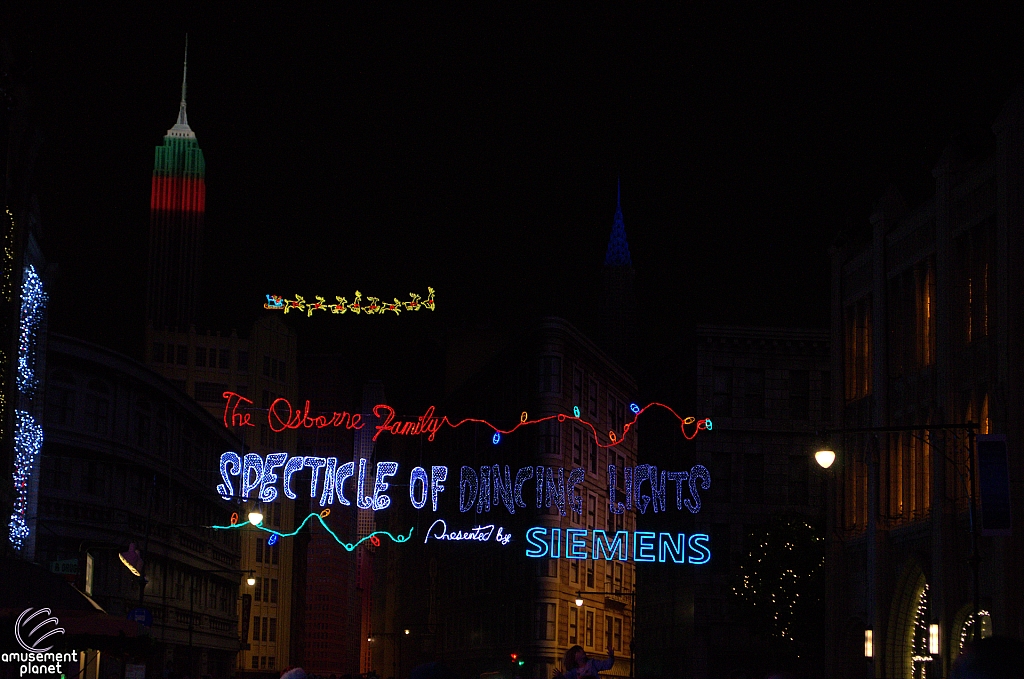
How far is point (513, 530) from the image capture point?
87.4 meters

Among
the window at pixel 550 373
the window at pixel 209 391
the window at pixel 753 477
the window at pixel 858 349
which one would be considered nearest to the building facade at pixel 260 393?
the window at pixel 209 391

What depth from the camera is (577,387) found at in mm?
86688

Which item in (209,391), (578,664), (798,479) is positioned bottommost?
(578,664)

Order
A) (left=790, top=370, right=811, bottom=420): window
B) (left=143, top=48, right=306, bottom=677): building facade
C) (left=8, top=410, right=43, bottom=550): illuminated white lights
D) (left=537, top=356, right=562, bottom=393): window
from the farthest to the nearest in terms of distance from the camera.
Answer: (left=143, top=48, right=306, bottom=677): building facade
(left=537, top=356, right=562, bottom=393): window
(left=790, top=370, right=811, bottom=420): window
(left=8, top=410, right=43, bottom=550): illuminated white lights

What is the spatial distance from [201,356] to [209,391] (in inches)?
152

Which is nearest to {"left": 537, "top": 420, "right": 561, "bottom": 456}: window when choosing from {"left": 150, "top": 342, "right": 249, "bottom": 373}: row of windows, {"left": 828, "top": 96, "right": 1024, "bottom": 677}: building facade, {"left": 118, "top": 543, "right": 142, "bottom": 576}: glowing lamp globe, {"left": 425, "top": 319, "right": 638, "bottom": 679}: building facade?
{"left": 425, "top": 319, "right": 638, "bottom": 679}: building facade

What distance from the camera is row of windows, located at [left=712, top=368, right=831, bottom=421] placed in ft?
259

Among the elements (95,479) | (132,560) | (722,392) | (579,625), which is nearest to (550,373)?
(722,392)

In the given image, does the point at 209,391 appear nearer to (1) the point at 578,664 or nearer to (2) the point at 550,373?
(2) the point at 550,373

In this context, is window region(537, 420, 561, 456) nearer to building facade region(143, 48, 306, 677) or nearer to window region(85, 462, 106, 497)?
window region(85, 462, 106, 497)

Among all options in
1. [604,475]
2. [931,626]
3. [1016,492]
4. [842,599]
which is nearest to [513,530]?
[604,475]

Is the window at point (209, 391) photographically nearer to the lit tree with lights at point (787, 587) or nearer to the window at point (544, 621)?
the window at point (544, 621)

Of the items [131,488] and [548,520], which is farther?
[548,520]
